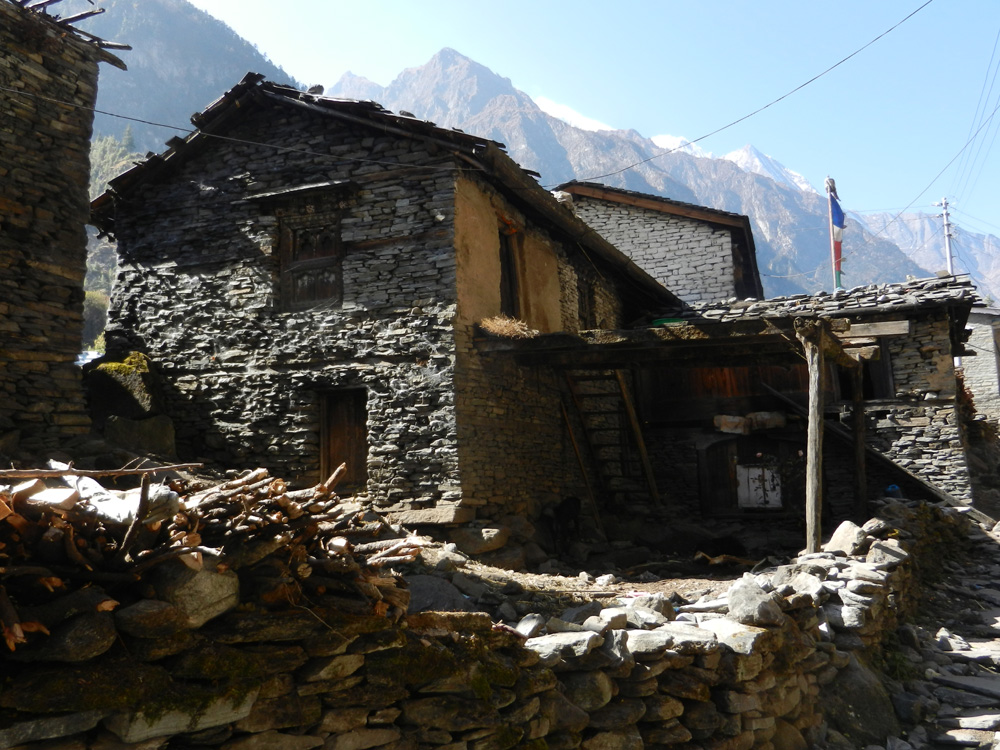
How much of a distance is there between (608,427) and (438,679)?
909cm

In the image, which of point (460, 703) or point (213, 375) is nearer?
point (460, 703)

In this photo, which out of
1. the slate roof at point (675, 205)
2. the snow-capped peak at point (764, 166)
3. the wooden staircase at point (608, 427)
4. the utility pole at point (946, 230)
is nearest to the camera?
the wooden staircase at point (608, 427)

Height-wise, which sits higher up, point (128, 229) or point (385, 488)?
point (128, 229)

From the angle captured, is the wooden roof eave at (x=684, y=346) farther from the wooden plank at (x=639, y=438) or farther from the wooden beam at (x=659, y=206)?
the wooden beam at (x=659, y=206)

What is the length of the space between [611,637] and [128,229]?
31.1 feet

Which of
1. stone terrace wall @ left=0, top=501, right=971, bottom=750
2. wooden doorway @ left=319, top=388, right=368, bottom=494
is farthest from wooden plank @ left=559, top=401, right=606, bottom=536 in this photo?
stone terrace wall @ left=0, top=501, right=971, bottom=750

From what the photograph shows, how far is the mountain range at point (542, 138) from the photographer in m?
85.6

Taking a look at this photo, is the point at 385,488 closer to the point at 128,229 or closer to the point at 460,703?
the point at 128,229

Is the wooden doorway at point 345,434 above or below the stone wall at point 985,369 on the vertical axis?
below

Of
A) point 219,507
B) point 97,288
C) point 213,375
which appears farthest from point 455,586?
point 97,288

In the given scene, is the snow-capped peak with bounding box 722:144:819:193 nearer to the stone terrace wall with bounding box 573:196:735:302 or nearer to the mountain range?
the mountain range

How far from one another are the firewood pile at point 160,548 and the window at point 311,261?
678 centimetres

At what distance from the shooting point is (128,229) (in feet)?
34.8

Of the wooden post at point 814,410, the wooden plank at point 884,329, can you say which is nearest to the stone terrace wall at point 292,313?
the wooden post at point 814,410
